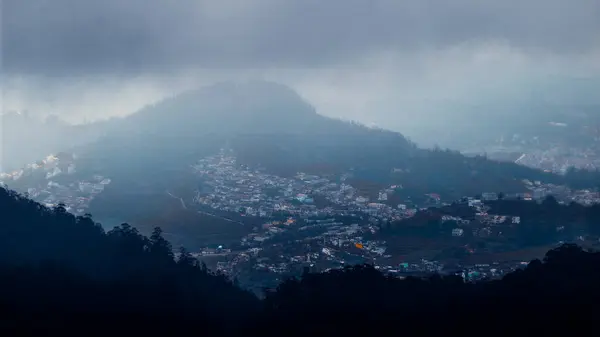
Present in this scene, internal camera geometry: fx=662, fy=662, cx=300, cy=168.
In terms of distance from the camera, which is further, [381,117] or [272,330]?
[381,117]

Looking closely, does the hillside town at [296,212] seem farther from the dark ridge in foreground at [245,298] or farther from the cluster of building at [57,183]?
the dark ridge in foreground at [245,298]

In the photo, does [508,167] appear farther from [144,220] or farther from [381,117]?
[381,117]

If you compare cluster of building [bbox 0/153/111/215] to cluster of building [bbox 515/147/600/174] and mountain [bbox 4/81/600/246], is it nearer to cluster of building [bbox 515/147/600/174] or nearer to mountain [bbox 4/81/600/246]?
mountain [bbox 4/81/600/246]

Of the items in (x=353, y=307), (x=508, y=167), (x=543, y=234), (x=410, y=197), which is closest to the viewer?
(x=353, y=307)

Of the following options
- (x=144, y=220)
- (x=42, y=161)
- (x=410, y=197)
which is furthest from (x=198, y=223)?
(x=42, y=161)

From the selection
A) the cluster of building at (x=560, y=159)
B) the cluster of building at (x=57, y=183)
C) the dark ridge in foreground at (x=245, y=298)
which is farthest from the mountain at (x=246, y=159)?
the dark ridge in foreground at (x=245, y=298)

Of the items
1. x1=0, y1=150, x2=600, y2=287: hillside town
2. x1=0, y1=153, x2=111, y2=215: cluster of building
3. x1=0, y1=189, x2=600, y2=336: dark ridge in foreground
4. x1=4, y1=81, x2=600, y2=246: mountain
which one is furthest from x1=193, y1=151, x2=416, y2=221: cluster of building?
x1=0, y1=189, x2=600, y2=336: dark ridge in foreground
